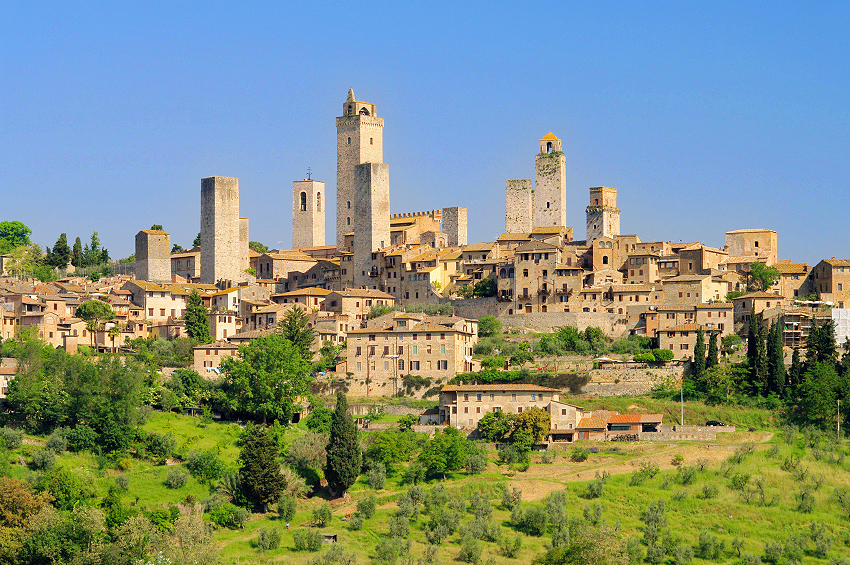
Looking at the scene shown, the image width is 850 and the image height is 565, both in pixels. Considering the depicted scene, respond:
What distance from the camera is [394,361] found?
261 feet

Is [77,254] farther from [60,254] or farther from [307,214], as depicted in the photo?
[307,214]

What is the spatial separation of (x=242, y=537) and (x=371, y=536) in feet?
18.3

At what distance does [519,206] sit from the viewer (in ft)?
348

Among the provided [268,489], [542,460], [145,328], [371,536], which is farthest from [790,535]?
[145,328]

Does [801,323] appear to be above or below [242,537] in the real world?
above

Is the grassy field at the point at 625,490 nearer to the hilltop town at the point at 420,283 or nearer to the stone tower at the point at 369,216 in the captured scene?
the hilltop town at the point at 420,283

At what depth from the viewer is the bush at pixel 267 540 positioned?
60906mm

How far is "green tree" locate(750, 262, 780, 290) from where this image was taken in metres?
90.9

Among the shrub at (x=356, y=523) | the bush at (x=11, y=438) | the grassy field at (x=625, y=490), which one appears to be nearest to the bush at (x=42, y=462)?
the grassy field at (x=625, y=490)

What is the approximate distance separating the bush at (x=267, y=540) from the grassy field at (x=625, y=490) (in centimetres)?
36

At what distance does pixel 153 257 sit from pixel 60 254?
17.0m

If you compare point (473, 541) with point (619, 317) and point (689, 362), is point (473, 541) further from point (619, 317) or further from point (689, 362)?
point (619, 317)

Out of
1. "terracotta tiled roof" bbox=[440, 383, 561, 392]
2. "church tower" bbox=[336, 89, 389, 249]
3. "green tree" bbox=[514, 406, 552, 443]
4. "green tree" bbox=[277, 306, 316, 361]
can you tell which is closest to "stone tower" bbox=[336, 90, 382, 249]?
"church tower" bbox=[336, 89, 389, 249]

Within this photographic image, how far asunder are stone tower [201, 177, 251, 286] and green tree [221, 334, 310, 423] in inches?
1029
